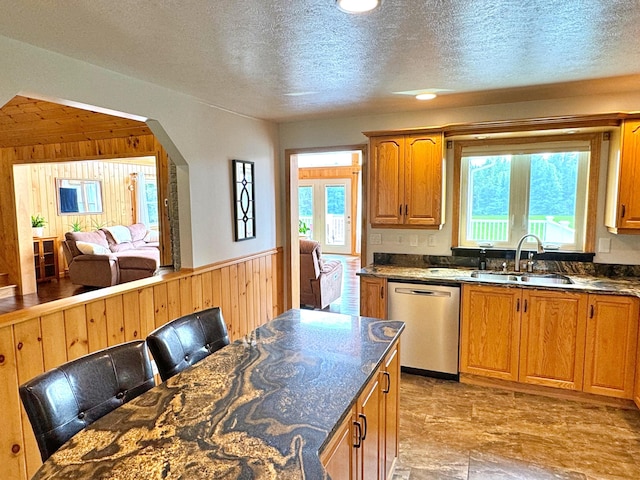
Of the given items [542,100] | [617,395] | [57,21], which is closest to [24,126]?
[57,21]

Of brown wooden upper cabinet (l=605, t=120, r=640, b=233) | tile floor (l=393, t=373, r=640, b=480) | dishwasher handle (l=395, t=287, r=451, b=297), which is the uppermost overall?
brown wooden upper cabinet (l=605, t=120, r=640, b=233)

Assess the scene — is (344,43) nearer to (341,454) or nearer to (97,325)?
(341,454)

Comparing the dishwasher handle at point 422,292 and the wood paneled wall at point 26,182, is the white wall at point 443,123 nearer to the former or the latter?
the dishwasher handle at point 422,292

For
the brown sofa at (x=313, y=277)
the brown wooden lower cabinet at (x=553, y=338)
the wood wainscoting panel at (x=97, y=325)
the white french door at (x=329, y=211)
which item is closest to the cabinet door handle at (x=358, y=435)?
the wood wainscoting panel at (x=97, y=325)

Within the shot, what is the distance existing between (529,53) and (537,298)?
1.82m

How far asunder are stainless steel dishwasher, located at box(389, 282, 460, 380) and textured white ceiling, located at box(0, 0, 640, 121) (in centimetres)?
166

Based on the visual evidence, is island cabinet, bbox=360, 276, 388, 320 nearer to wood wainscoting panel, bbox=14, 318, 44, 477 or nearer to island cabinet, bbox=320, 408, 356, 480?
island cabinet, bbox=320, 408, 356, 480

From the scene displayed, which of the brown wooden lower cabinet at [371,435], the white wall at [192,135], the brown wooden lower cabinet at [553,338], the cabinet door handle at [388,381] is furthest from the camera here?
the brown wooden lower cabinet at [553,338]

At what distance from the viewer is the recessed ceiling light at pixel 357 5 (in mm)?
1663

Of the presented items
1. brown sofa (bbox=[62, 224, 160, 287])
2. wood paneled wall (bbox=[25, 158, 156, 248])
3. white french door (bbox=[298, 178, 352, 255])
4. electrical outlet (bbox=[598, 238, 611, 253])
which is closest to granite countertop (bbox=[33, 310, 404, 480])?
electrical outlet (bbox=[598, 238, 611, 253])

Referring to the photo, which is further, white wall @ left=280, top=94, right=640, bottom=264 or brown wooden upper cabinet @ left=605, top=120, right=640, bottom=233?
white wall @ left=280, top=94, right=640, bottom=264

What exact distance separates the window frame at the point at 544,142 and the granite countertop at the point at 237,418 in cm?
239

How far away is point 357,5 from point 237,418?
64.9 inches

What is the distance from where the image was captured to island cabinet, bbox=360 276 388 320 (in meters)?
3.66
